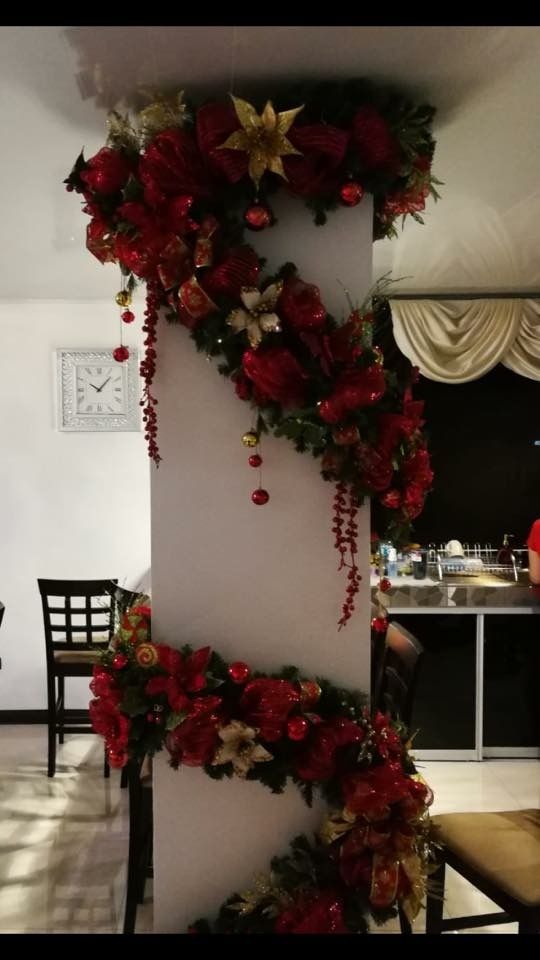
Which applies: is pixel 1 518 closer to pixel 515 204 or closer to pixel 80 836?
pixel 80 836

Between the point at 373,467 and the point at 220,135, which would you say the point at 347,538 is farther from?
the point at 220,135

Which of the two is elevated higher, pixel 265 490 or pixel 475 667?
pixel 265 490

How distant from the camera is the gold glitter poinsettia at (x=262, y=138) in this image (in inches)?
76.2

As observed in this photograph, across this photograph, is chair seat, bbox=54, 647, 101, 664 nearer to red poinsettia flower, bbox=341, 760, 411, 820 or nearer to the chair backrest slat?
the chair backrest slat

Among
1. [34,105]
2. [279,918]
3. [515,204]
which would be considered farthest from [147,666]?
[515,204]

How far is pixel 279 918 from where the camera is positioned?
6.83ft

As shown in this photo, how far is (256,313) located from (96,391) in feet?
10.0

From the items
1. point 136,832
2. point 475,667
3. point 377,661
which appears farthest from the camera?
point 475,667

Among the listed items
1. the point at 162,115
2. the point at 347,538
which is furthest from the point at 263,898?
the point at 162,115

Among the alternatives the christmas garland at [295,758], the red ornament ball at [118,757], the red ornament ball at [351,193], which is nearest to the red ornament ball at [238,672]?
the christmas garland at [295,758]

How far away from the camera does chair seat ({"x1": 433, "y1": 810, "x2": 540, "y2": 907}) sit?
6.52 ft

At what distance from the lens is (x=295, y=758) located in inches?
82.2

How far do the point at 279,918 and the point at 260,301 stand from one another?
1.63 m

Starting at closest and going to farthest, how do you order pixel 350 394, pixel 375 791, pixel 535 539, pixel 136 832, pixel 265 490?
pixel 350 394, pixel 375 791, pixel 265 490, pixel 136 832, pixel 535 539
